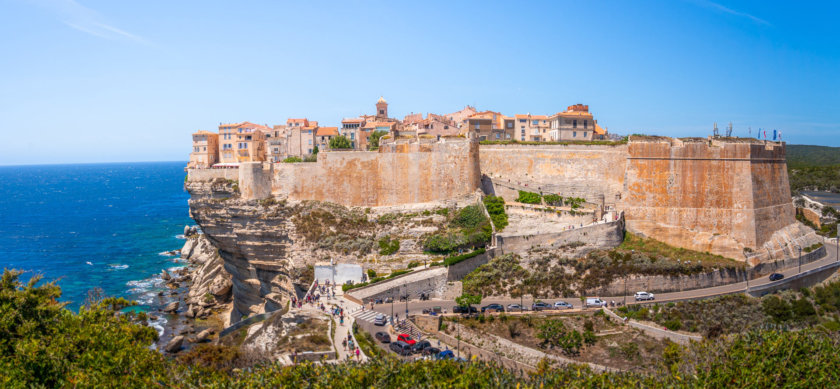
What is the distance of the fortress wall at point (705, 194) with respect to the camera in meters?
36.6

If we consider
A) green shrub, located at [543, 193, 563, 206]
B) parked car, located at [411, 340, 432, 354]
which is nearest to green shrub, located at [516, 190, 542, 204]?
green shrub, located at [543, 193, 563, 206]

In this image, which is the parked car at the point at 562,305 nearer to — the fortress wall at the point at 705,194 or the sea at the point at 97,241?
the fortress wall at the point at 705,194

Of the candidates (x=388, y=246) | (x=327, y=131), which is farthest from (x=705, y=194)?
(x=327, y=131)

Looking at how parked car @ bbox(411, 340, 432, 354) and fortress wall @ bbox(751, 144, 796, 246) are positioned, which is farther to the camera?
fortress wall @ bbox(751, 144, 796, 246)

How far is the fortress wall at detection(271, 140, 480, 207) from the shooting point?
139 ft

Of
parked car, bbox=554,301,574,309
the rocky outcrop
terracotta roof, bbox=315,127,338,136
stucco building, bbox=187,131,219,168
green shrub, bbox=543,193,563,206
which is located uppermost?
terracotta roof, bbox=315,127,338,136

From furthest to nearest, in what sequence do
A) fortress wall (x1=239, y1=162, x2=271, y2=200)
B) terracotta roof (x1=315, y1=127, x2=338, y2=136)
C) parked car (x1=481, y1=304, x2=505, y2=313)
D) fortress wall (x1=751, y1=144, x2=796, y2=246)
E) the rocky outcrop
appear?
terracotta roof (x1=315, y1=127, x2=338, y2=136) < fortress wall (x1=239, y1=162, x2=271, y2=200) < the rocky outcrop < fortress wall (x1=751, y1=144, x2=796, y2=246) < parked car (x1=481, y1=304, x2=505, y2=313)

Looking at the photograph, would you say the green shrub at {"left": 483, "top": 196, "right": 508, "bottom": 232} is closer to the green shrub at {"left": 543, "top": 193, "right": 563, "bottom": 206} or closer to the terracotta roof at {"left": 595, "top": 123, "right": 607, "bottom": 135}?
the green shrub at {"left": 543, "top": 193, "right": 563, "bottom": 206}

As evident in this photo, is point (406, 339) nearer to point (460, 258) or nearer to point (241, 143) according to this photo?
point (460, 258)

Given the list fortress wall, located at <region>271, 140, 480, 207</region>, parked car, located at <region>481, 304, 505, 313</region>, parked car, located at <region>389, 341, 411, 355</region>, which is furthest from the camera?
fortress wall, located at <region>271, 140, 480, 207</region>

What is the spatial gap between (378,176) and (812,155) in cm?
12393

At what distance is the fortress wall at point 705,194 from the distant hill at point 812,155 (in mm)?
86967

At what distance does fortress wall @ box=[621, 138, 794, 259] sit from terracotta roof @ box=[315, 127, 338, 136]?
34.2 meters

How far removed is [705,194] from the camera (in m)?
37.3
